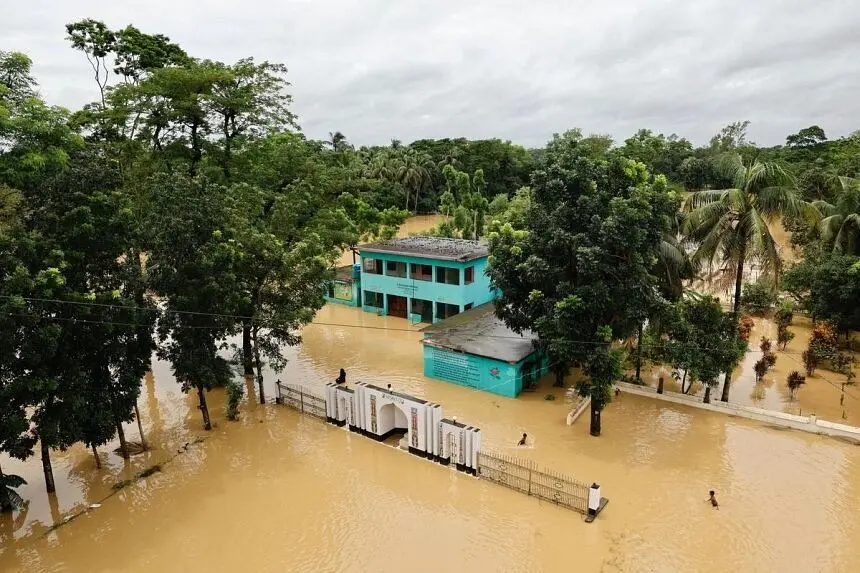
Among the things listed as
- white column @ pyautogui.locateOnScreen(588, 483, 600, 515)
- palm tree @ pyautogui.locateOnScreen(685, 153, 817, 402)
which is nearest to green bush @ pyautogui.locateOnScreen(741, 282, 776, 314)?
palm tree @ pyautogui.locateOnScreen(685, 153, 817, 402)

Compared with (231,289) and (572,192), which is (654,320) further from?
(231,289)

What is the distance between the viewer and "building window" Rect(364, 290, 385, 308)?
34344 mm

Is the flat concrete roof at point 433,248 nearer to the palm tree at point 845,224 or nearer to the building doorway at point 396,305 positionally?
the building doorway at point 396,305

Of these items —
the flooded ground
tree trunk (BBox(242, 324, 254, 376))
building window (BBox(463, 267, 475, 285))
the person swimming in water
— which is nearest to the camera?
the person swimming in water

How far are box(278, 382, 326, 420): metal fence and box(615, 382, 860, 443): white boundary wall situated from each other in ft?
39.0

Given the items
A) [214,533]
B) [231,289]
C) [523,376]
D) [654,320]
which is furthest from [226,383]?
Answer: [654,320]

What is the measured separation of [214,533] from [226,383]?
234 inches

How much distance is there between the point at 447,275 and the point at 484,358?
928 centimetres

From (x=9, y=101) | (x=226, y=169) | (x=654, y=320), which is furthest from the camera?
(x=226, y=169)

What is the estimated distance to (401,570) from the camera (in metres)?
12.4

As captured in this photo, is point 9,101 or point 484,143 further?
point 484,143

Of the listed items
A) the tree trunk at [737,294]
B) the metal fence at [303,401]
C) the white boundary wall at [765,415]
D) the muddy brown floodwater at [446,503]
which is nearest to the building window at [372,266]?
the metal fence at [303,401]

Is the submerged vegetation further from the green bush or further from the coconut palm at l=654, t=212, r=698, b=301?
the green bush

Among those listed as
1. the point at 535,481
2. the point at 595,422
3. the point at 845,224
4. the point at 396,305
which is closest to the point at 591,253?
the point at 595,422
